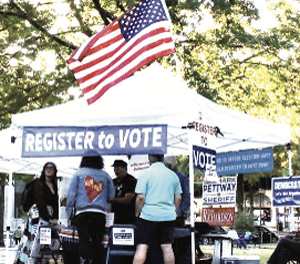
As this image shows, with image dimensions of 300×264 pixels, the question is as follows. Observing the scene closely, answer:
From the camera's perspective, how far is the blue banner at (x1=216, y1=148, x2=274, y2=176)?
13.0m

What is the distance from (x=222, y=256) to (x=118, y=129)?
11.6ft

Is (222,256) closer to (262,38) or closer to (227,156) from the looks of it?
(227,156)

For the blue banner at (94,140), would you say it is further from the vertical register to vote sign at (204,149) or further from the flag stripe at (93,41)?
the flag stripe at (93,41)

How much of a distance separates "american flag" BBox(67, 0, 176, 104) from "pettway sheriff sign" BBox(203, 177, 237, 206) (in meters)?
3.31

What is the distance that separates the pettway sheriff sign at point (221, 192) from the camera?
1312 centimetres

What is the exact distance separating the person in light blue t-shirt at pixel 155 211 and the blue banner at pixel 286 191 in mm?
3812

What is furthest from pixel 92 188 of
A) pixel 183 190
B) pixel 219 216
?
pixel 219 216

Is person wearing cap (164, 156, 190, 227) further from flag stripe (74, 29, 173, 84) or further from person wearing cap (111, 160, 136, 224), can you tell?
flag stripe (74, 29, 173, 84)

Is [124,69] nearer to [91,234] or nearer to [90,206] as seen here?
[90,206]

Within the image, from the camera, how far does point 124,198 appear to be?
1106cm

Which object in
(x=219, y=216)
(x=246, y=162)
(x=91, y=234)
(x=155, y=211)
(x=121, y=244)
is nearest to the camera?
(x=155, y=211)

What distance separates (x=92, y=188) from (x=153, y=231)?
135 cm

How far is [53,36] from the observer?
79.5ft

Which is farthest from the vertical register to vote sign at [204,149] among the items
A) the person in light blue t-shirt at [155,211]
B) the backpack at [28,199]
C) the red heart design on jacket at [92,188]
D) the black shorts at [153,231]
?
the backpack at [28,199]
